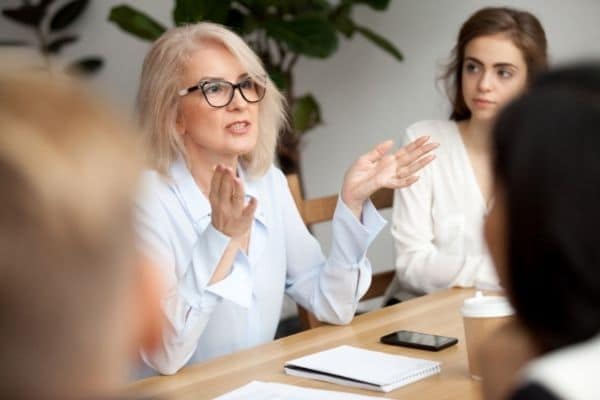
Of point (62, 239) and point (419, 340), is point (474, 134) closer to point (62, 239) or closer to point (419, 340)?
point (419, 340)

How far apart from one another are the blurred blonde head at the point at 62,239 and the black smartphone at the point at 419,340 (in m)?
1.30

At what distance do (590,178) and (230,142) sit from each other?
1.65m

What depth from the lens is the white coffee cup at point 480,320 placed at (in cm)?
166

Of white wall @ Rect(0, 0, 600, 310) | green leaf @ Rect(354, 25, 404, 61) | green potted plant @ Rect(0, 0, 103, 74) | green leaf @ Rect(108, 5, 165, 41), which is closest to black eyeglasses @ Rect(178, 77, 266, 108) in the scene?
green leaf @ Rect(108, 5, 165, 41)

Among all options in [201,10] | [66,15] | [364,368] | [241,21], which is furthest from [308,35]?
[364,368]

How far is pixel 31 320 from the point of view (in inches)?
23.0

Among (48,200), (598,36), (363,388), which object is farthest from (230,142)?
(598,36)

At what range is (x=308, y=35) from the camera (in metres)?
4.12

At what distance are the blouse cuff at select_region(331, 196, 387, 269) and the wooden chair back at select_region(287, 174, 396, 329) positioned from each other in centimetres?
23

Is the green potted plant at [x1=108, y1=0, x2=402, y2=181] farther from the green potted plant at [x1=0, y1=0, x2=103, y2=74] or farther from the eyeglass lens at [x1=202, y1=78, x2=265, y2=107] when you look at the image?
the eyeglass lens at [x1=202, y1=78, x2=265, y2=107]

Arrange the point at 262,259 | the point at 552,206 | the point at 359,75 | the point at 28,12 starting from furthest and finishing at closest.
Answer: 1. the point at 359,75
2. the point at 28,12
3. the point at 262,259
4. the point at 552,206

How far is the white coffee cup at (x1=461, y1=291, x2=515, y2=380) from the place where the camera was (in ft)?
5.46

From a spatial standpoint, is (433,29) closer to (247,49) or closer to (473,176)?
(473,176)

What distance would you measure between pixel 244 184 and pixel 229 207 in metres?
0.26
